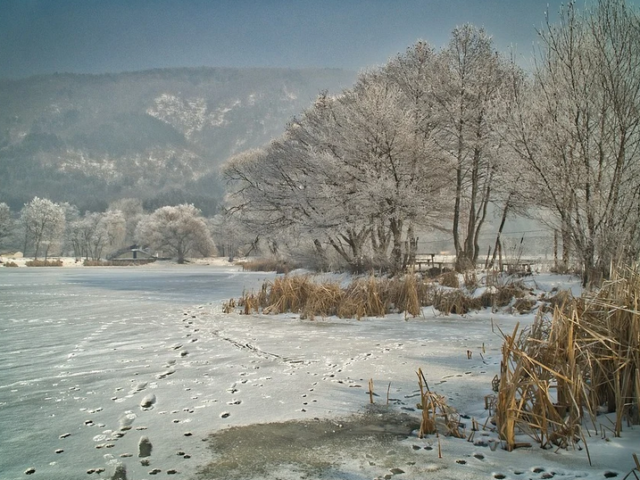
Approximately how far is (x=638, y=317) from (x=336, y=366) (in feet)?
9.28

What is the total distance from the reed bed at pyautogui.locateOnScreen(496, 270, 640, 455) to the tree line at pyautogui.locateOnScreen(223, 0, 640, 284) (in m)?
0.86

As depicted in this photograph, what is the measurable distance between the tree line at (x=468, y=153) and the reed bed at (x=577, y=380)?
0.86 m

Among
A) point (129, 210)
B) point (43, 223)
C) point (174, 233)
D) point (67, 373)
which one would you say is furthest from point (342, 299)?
point (129, 210)

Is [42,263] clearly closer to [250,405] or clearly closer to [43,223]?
[43,223]

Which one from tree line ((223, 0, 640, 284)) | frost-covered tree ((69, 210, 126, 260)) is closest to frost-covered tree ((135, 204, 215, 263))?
frost-covered tree ((69, 210, 126, 260))

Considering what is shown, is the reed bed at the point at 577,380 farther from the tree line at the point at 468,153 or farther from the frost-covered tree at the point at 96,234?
the frost-covered tree at the point at 96,234

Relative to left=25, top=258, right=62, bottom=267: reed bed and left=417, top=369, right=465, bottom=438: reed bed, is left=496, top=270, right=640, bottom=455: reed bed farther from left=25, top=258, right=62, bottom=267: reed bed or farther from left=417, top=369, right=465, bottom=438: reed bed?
left=25, top=258, right=62, bottom=267: reed bed

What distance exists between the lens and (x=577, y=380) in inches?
112

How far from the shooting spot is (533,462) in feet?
8.01

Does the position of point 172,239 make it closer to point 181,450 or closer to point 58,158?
point 181,450

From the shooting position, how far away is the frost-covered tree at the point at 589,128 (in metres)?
10.2

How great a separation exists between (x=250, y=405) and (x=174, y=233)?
67.0m

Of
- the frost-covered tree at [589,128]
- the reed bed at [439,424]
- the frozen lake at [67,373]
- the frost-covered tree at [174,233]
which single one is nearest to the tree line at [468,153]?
the frost-covered tree at [589,128]

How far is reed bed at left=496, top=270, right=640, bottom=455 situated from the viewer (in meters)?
2.72
